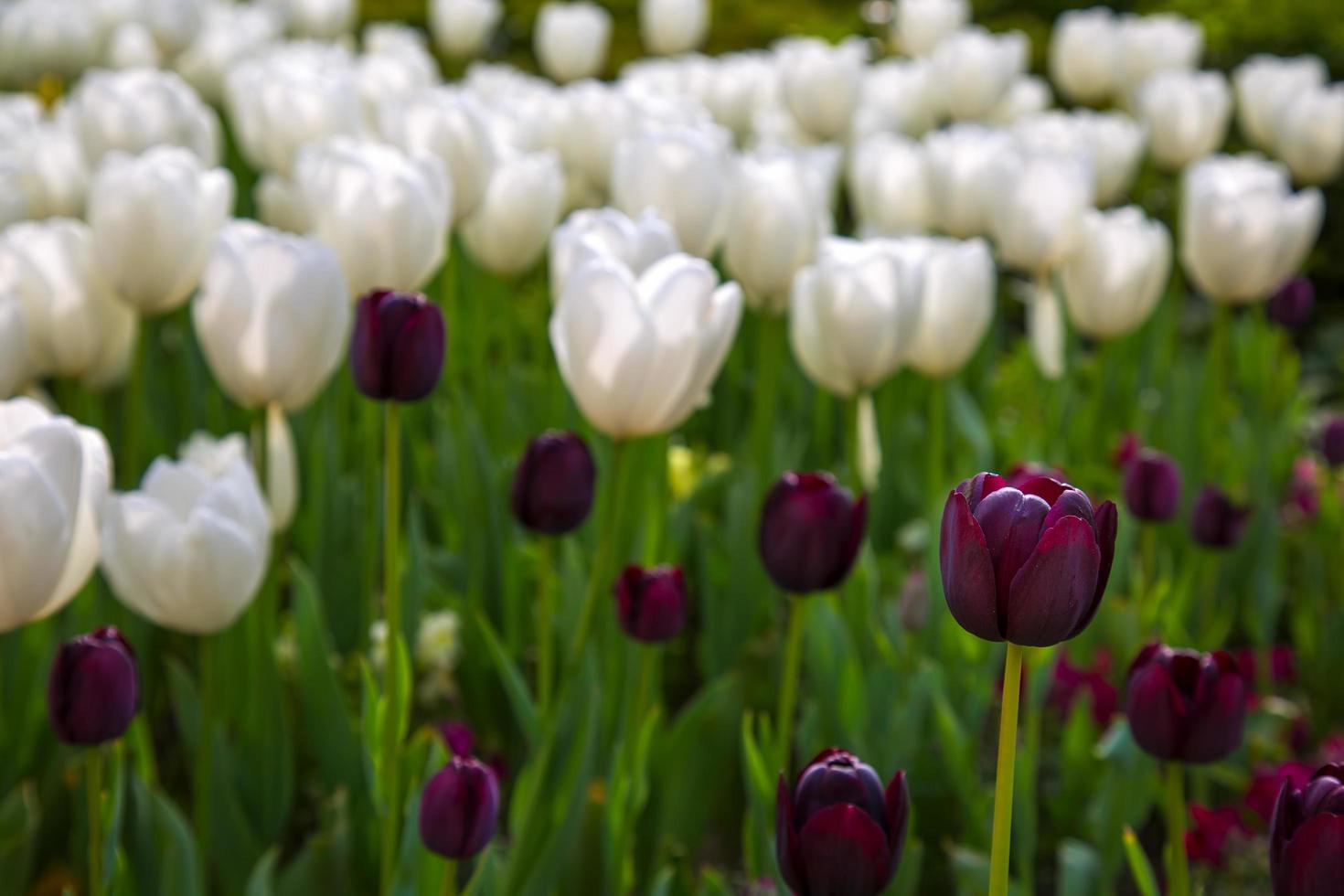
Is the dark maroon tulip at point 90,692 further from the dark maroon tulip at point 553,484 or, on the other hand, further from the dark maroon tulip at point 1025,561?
the dark maroon tulip at point 1025,561

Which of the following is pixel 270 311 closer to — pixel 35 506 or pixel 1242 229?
pixel 35 506

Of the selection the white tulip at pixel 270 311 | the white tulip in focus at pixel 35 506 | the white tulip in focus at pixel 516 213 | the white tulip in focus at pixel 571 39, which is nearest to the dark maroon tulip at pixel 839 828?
the white tulip in focus at pixel 35 506

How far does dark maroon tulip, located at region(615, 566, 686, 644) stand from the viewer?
1533mm

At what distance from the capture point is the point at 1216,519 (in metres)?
2.14

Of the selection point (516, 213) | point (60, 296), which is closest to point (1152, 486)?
point (516, 213)

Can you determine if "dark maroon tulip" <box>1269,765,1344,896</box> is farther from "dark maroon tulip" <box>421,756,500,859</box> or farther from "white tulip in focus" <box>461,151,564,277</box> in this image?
"white tulip in focus" <box>461,151,564,277</box>

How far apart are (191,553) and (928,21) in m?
3.64

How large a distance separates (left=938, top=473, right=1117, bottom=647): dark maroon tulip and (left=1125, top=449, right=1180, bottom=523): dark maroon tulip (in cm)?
124

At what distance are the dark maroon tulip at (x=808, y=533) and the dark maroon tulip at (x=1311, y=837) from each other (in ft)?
1.76

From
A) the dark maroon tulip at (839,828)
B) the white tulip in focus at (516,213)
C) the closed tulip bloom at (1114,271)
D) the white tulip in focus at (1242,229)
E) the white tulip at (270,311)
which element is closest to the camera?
the dark maroon tulip at (839,828)

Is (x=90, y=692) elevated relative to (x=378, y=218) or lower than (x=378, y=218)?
lower

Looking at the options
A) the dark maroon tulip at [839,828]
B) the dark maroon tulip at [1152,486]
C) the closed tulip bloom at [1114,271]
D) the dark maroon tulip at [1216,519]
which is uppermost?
the dark maroon tulip at [839,828]

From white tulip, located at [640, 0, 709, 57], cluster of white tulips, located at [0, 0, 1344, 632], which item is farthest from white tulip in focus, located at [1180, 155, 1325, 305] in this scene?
white tulip, located at [640, 0, 709, 57]

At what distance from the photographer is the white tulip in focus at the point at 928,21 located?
14.8 feet
